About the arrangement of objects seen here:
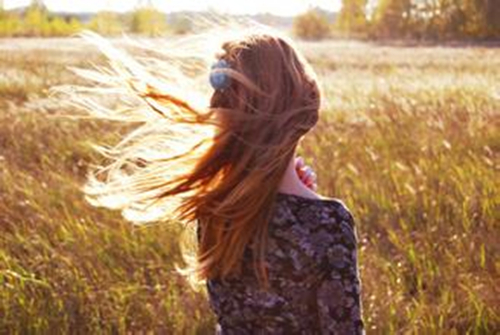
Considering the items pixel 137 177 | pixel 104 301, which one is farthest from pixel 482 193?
pixel 137 177

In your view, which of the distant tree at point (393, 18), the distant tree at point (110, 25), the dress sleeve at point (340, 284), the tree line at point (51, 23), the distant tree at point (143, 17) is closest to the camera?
the dress sleeve at point (340, 284)

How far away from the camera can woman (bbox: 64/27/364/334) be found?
2.03 m

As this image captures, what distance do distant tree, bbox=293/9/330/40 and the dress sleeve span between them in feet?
240

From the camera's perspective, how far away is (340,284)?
201 cm

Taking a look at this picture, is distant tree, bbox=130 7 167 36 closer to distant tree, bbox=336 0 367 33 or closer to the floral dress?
distant tree, bbox=336 0 367 33

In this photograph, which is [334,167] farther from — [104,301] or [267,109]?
[267,109]

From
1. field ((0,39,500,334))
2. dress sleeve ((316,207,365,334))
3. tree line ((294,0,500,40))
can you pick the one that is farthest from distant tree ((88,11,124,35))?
tree line ((294,0,500,40))

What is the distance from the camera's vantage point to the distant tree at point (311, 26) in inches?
2939

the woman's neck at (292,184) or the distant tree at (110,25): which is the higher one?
the woman's neck at (292,184)

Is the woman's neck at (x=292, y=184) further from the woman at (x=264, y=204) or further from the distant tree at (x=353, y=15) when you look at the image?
the distant tree at (x=353, y=15)

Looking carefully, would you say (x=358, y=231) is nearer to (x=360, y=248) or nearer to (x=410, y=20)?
(x=360, y=248)

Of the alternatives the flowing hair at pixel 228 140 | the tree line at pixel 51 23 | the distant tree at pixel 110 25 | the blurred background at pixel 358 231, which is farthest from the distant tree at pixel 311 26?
the flowing hair at pixel 228 140

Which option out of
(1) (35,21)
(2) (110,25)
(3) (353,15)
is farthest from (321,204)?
(1) (35,21)

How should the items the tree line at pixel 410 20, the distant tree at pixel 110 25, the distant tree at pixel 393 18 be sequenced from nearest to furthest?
the distant tree at pixel 110 25 < the tree line at pixel 410 20 < the distant tree at pixel 393 18
